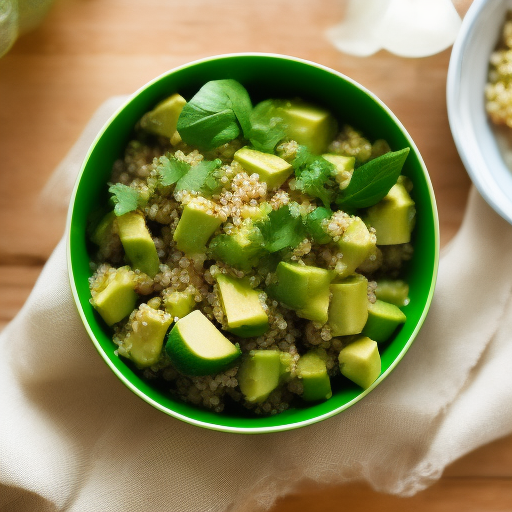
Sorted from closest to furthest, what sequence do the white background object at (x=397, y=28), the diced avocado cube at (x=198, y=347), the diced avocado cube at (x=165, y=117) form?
the diced avocado cube at (x=198, y=347), the diced avocado cube at (x=165, y=117), the white background object at (x=397, y=28)

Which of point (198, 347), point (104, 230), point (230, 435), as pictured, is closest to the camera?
point (198, 347)

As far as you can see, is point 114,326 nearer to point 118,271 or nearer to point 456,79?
point 118,271

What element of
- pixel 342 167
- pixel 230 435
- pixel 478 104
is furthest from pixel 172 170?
pixel 478 104

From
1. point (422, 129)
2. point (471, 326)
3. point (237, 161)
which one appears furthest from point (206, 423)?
point (422, 129)

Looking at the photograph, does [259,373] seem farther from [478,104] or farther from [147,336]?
[478,104]

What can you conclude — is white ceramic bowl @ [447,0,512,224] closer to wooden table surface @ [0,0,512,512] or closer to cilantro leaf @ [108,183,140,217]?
wooden table surface @ [0,0,512,512]

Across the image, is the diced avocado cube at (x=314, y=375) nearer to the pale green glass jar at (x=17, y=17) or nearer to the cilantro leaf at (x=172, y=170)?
the cilantro leaf at (x=172, y=170)

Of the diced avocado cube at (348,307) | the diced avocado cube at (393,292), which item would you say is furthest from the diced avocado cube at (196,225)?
the diced avocado cube at (393,292)
